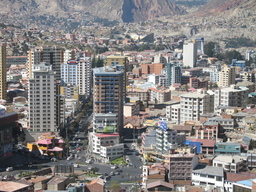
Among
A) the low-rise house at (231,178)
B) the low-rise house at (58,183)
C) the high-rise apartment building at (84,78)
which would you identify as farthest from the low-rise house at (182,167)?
the high-rise apartment building at (84,78)

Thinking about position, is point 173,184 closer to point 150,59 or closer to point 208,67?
point 208,67

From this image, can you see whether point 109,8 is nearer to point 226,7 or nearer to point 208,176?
point 226,7

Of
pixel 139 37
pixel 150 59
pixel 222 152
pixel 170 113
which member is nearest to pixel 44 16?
pixel 139 37

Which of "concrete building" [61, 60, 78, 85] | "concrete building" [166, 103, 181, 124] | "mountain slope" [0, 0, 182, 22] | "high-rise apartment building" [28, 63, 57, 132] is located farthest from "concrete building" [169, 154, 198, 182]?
"mountain slope" [0, 0, 182, 22]

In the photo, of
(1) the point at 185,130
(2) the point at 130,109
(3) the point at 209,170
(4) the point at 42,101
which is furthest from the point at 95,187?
(2) the point at 130,109

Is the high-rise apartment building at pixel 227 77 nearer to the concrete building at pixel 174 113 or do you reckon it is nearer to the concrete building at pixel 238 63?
the concrete building at pixel 238 63
